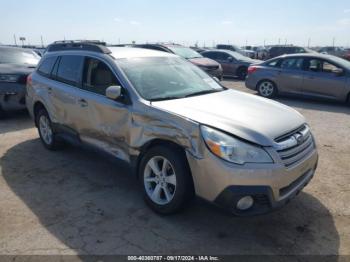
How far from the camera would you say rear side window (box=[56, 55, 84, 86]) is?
195 inches

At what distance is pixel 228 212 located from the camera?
317cm

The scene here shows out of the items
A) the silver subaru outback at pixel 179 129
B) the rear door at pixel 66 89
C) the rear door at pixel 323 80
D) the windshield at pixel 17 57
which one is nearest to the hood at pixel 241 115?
the silver subaru outback at pixel 179 129

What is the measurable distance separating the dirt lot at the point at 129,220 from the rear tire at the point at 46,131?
0.51 m

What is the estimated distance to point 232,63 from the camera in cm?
1720

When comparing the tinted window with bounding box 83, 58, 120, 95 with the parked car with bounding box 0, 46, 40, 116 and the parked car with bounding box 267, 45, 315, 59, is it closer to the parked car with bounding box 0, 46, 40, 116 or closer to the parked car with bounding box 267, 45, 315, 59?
the parked car with bounding box 0, 46, 40, 116

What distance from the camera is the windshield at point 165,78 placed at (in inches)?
161

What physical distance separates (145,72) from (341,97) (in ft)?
24.6

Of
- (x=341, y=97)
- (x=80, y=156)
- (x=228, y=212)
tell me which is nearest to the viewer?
(x=228, y=212)

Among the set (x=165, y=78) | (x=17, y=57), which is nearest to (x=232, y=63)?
(x=17, y=57)

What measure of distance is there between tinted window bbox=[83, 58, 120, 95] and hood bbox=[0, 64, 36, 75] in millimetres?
4112

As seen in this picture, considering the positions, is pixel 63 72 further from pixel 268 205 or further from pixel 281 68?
pixel 281 68

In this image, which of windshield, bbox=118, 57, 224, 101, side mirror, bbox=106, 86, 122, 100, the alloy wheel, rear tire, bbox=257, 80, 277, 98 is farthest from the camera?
rear tire, bbox=257, 80, 277, 98

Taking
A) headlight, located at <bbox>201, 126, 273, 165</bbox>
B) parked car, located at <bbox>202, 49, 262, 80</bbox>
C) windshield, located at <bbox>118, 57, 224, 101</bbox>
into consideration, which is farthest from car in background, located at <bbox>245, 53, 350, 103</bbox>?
headlight, located at <bbox>201, 126, 273, 165</bbox>

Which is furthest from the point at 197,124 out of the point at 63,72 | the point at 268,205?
the point at 63,72
